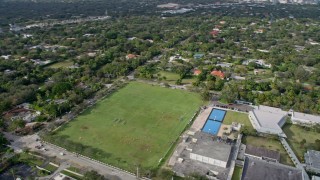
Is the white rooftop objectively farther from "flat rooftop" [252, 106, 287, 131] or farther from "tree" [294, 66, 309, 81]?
"tree" [294, 66, 309, 81]

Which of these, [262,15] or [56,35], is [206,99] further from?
[262,15]

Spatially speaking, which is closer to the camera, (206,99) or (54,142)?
(54,142)

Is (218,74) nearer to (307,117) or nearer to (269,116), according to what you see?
(269,116)

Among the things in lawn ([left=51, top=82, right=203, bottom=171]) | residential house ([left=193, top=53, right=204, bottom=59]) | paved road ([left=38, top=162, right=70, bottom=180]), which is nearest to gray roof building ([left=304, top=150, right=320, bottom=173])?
lawn ([left=51, top=82, right=203, bottom=171])

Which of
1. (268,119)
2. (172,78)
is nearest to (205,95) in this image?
(268,119)

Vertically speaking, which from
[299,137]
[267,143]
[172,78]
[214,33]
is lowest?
[299,137]

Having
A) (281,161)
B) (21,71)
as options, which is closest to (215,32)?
(21,71)
